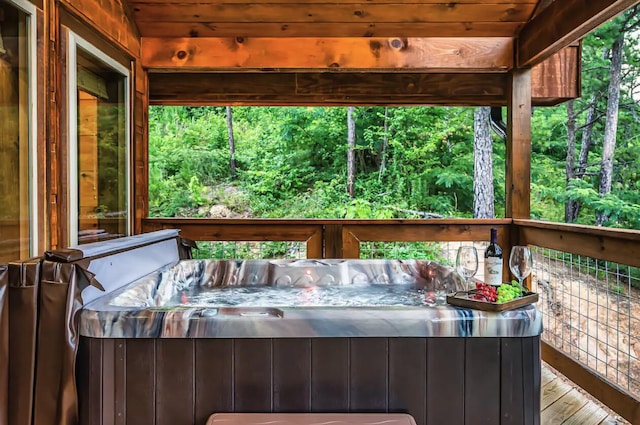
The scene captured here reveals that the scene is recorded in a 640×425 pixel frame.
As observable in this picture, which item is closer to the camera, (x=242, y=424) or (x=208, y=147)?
(x=242, y=424)

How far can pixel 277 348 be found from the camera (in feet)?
4.68

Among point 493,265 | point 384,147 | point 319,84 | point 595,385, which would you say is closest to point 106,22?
point 319,84

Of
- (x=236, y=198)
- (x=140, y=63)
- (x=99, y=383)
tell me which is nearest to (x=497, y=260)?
(x=99, y=383)

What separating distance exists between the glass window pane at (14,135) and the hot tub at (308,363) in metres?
0.83

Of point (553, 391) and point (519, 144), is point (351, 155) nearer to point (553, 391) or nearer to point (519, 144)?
point (519, 144)

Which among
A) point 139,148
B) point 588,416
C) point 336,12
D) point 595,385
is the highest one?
point 336,12

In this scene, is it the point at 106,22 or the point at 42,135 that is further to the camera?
the point at 106,22

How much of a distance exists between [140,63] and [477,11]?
236 cm

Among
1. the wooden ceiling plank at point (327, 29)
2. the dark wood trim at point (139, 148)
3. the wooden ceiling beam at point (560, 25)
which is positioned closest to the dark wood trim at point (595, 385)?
the wooden ceiling beam at point (560, 25)

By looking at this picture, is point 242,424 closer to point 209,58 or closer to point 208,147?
point 209,58

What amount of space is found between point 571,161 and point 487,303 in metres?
7.62

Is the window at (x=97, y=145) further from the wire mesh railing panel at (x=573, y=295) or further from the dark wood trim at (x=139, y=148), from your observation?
the wire mesh railing panel at (x=573, y=295)

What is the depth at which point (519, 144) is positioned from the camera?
11.1 ft

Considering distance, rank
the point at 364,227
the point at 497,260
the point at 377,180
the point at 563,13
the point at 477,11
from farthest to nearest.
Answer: the point at 377,180, the point at 364,227, the point at 477,11, the point at 563,13, the point at 497,260
